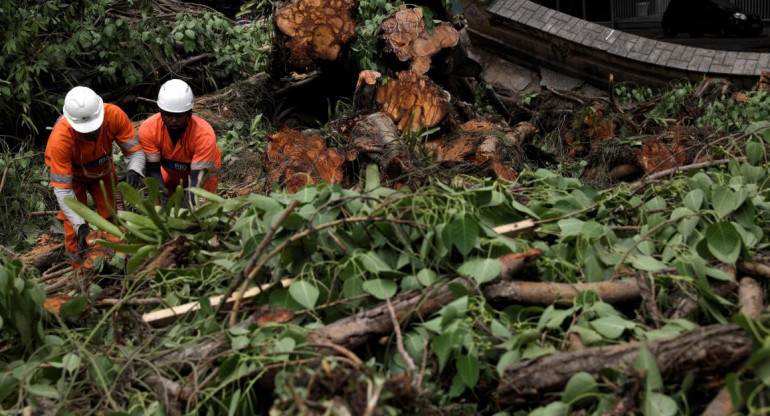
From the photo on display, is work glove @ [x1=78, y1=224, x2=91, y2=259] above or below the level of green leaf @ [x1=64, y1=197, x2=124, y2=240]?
below

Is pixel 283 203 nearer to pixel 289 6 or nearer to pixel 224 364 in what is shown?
pixel 224 364

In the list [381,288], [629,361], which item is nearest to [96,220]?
[381,288]

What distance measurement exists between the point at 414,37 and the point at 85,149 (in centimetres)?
295

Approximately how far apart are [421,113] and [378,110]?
1.29 feet

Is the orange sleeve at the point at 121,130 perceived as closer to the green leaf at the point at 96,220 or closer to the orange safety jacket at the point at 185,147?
the orange safety jacket at the point at 185,147

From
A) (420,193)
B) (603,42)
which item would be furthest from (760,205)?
(603,42)

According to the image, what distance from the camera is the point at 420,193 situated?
118 inches

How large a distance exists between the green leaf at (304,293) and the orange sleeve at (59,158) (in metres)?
3.33

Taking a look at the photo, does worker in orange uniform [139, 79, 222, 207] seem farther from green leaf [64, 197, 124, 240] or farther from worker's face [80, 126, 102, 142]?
green leaf [64, 197, 124, 240]

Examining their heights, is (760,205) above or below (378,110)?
above

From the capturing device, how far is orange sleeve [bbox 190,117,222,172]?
5.57 metres

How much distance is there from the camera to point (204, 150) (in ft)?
18.4

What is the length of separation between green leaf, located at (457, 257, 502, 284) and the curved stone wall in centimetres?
631

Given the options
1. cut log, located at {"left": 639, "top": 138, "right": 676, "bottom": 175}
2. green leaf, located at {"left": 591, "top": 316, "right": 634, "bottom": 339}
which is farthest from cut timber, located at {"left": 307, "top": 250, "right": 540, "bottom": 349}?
cut log, located at {"left": 639, "top": 138, "right": 676, "bottom": 175}
